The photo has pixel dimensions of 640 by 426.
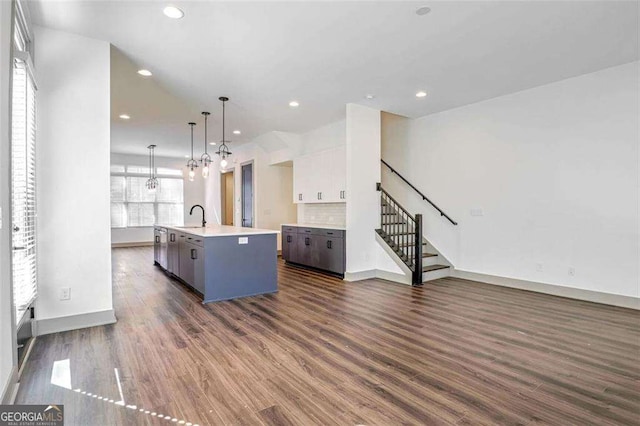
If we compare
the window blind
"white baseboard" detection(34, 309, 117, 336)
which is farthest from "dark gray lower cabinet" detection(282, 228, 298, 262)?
the window blind

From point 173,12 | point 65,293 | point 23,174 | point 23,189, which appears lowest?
point 65,293

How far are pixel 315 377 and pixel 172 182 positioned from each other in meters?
11.1

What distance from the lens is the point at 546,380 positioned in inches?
92.7

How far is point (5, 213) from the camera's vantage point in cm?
208

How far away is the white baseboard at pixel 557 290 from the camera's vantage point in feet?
13.6

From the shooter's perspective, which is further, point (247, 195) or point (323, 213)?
point (247, 195)

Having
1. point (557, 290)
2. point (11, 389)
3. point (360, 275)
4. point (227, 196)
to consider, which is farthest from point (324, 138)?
point (11, 389)

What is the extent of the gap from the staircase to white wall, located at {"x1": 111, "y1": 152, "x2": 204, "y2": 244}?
22.1 ft

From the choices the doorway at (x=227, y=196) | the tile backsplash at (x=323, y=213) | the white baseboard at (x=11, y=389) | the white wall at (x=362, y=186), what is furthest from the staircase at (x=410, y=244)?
the doorway at (x=227, y=196)

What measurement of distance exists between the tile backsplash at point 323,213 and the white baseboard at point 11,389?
17.7 feet

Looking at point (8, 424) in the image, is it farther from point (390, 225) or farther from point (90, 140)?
point (390, 225)

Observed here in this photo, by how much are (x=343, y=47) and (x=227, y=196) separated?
880 cm

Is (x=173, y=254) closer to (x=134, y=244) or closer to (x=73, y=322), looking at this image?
(x=73, y=322)

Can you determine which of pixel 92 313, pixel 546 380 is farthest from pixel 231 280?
pixel 546 380
